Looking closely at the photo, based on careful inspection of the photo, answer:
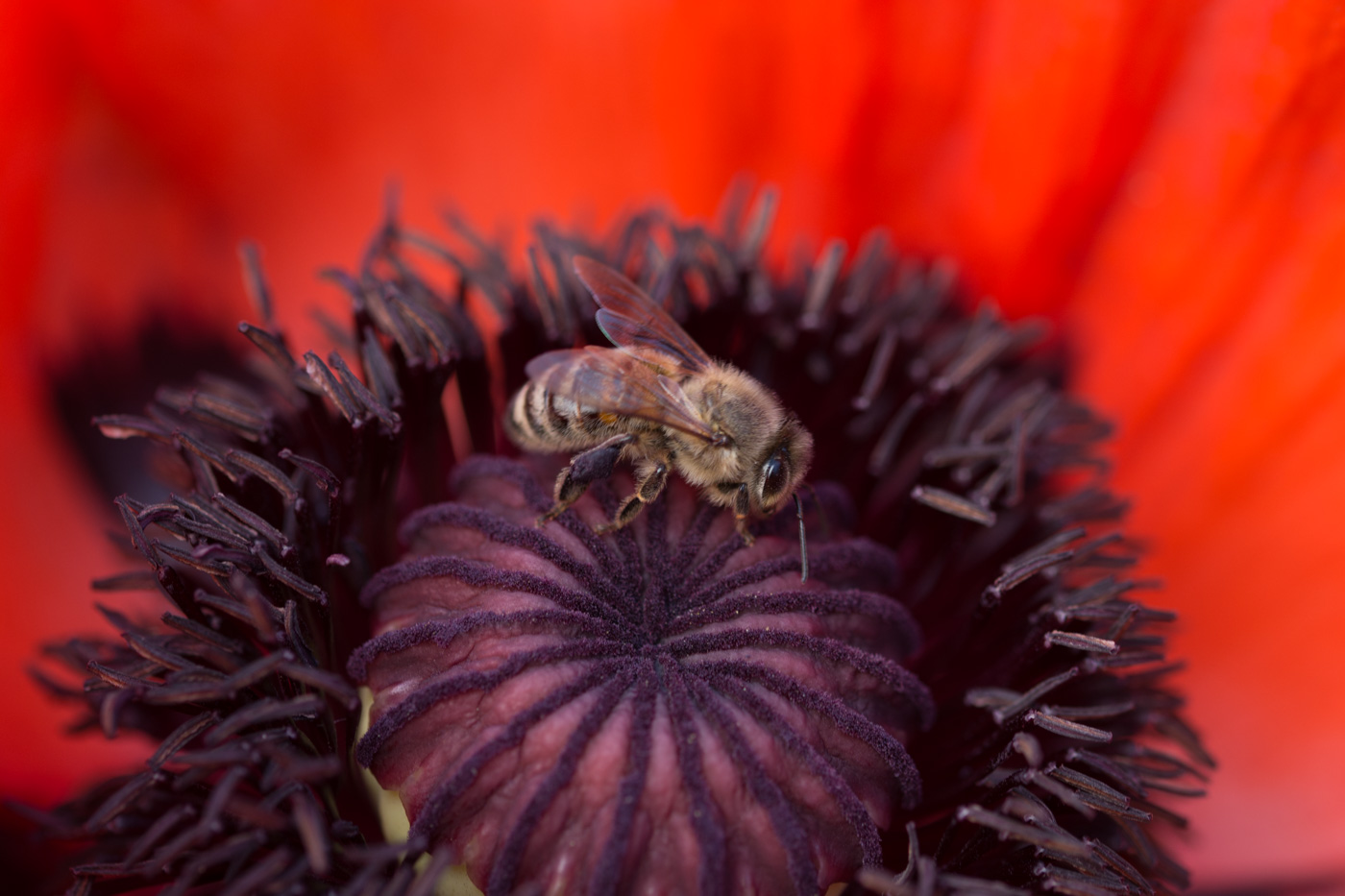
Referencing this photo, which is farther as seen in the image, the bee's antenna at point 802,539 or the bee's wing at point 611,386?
the bee's antenna at point 802,539

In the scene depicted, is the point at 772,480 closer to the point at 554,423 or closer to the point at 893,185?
the point at 554,423

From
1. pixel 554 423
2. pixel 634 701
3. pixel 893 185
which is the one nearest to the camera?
pixel 634 701

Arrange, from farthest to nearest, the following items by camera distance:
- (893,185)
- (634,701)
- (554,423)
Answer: (893,185) < (554,423) < (634,701)

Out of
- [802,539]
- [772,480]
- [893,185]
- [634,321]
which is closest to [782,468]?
[772,480]

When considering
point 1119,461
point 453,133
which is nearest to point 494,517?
point 453,133

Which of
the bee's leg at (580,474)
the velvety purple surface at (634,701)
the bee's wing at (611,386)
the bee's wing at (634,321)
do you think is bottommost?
the velvety purple surface at (634,701)

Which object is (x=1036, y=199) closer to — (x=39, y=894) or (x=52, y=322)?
(x=52, y=322)

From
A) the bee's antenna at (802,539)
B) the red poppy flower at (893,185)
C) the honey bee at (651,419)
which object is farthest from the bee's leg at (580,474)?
the red poppy flower at (893,185)

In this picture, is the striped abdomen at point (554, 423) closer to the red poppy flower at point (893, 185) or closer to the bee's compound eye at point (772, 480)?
the bee's compound eye at point (772, 480)
